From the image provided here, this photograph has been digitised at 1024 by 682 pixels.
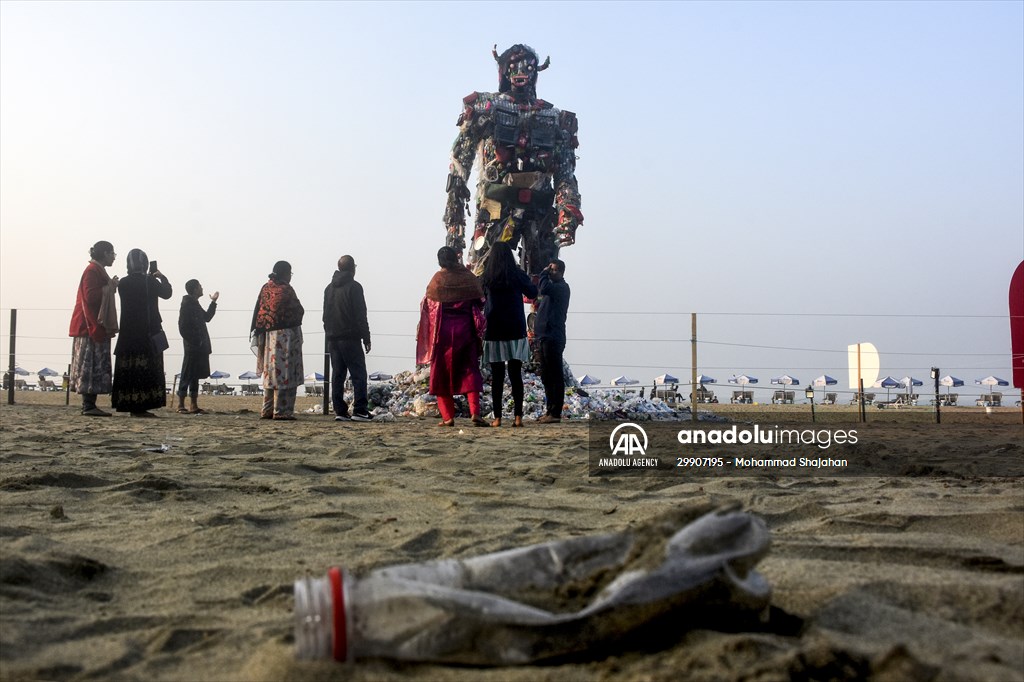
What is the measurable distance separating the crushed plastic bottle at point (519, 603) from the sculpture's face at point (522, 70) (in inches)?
427

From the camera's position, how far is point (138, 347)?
8578 millimetres

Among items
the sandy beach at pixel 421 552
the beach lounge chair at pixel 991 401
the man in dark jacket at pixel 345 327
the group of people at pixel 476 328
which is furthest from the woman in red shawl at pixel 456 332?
the beach lounge chair at pixel 991 401

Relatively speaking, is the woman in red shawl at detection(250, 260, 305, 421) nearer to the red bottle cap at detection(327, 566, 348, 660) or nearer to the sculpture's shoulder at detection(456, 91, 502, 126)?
the sculpture's shoulder at detection(456, 91, 502, 126)

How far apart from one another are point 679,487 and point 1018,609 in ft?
6.93

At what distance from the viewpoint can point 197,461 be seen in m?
4.36

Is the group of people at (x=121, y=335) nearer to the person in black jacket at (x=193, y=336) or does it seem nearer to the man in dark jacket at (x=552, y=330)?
the person in black jacket at (x=193, y=336)

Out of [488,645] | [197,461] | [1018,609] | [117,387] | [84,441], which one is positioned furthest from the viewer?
[117,387]

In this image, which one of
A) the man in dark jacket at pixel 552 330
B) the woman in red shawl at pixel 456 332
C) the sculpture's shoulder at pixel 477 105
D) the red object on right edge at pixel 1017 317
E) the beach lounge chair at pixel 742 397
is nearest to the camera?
the woman in red shawl at pixel 456 332

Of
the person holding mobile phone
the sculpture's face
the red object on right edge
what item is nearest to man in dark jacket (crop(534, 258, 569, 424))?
the person holding mobile phone

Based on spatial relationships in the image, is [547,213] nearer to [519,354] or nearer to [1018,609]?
[519,354]

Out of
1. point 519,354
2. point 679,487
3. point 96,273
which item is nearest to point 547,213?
point 519,354

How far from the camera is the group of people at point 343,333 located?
24.9ft

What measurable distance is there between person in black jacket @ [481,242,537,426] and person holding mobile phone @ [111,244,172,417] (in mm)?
3436

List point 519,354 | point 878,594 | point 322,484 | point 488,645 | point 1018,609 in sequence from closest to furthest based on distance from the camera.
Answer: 1. point 488,645
2. point 1018,609
3. point 878,594
4. point 322,484
5. point 519,354
